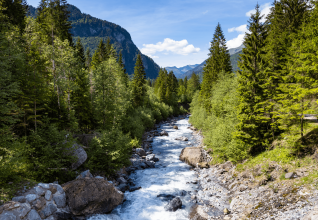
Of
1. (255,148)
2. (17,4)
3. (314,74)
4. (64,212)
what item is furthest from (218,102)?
(17,4)

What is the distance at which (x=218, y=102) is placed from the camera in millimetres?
30000

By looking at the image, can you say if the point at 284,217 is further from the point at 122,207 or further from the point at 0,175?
the point at 0,175

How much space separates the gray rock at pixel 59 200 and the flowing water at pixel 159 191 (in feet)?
8.29

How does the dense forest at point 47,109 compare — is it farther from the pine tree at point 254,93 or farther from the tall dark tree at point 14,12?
the pine tree at point 254,93

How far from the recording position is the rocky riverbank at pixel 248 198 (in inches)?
391

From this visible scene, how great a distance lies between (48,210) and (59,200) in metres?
1.03

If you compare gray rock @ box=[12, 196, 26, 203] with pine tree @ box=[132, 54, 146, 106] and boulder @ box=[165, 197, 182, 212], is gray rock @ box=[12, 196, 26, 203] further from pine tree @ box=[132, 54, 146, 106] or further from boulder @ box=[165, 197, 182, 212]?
pine tree @ box=[132, 54, 146, 106]

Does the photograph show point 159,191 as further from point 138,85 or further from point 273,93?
point 138,85

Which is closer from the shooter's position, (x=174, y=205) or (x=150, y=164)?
(x=174, y=205)

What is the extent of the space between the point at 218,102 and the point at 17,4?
42685 mm

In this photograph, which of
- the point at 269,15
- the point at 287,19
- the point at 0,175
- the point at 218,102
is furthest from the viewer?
the point at 269,15

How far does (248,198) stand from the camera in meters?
13.1

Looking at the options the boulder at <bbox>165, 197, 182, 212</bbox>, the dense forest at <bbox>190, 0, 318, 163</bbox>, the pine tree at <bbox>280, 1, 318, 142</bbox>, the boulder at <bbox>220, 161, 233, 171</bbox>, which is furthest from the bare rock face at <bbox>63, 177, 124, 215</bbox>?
the pine tree at <bbox>280, 1, 318, 142</bbox>

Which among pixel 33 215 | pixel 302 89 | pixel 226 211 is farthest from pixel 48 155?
pixel 302 89
